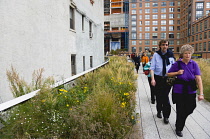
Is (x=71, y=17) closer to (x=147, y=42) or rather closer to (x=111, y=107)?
(x=111, y=107)

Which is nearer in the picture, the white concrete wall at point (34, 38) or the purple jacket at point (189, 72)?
the purple jacket at point (189, 72)

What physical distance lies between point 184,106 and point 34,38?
6.39 m

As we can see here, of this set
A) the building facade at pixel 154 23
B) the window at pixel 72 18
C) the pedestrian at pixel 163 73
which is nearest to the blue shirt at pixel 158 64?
the pedestrian at pixel 163 73

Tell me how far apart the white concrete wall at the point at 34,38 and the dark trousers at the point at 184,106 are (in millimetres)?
4886

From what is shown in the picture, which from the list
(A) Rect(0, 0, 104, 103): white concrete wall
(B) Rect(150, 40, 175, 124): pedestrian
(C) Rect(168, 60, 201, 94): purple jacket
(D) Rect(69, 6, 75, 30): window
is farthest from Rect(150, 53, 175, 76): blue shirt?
(D) Rect(69, 6, 75, 30): window

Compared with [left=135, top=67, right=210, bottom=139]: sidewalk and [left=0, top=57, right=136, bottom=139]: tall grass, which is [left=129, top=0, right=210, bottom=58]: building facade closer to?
[left=135, top=67, right=210, bottom=139]: sidewalk

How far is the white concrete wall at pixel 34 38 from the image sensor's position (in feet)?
19.1

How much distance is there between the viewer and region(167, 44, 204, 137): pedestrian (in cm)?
352

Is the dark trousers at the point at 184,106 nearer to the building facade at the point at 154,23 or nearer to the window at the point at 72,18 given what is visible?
the window at the point at 72,18

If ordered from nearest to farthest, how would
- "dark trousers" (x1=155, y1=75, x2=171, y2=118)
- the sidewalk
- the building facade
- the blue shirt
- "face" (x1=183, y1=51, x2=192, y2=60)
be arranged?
"face" (x1=183, y1=51, x2=192, y2=60), the sidewalk, "dark trousers" (x1=155, y1=75, x2=171, y2=118), the blue shirt, the building facade

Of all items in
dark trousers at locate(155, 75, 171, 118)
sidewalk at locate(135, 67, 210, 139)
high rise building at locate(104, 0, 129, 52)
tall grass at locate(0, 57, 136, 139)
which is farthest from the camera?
high rise building at locate(104, 0, 129, 52)

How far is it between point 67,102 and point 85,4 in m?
12.3

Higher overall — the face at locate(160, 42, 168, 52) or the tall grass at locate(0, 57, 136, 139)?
the face at locate(160, 42, 168, 52)

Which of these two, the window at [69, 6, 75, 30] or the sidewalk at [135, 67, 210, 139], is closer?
the sidewalk at [135, 67, 210, 139]
